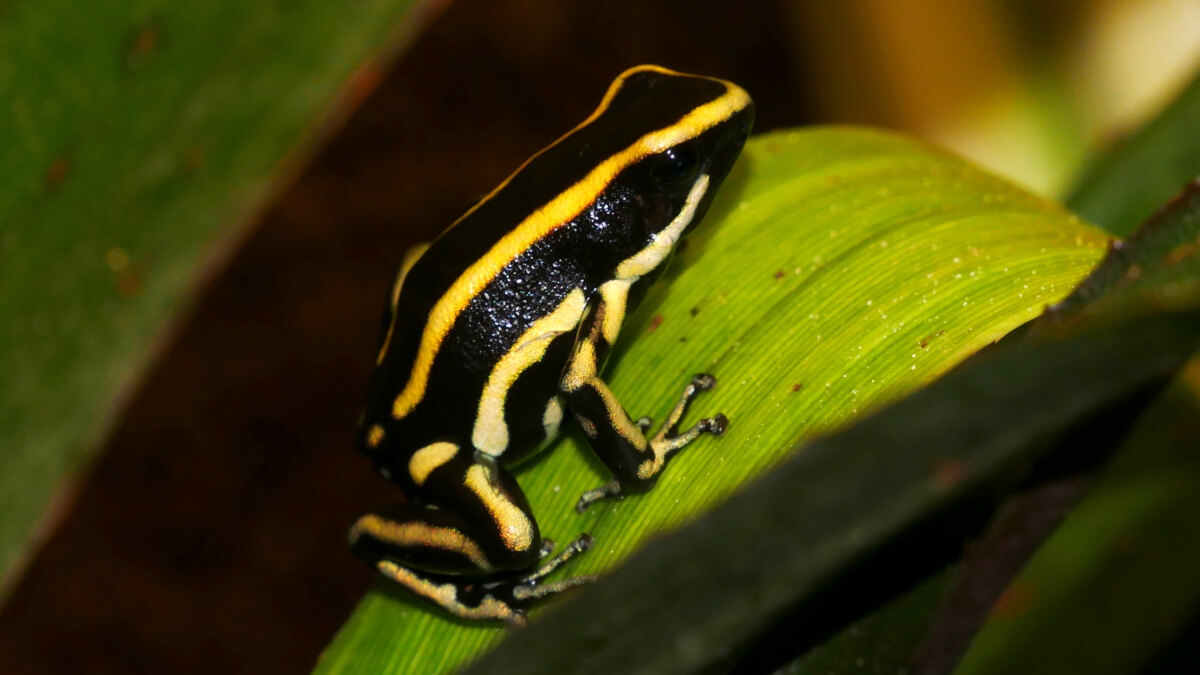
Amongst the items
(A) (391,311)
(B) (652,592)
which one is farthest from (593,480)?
(B) (652,592)

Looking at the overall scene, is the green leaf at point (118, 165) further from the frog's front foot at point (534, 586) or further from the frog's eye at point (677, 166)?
the frog's front foot at point (534, 586)

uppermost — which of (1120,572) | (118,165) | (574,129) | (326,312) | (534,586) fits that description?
(118,165)

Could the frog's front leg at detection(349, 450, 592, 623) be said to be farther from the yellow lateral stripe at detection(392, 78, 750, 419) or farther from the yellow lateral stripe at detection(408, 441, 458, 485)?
the yellow lateral stripe at detection(392, 78, 750, 419)

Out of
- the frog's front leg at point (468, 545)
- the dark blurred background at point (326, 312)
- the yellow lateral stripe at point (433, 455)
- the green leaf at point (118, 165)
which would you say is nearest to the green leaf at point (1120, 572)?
the frog's front leg at point (468, 545)

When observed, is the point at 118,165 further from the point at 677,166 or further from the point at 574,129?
the point at 677,166

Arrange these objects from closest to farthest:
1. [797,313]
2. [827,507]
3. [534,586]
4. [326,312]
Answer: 1. [827,507]
2. [797,313]
3. [534,586]
4. [326,312]

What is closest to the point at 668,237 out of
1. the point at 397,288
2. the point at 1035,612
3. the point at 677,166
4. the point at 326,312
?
the point at 677,166

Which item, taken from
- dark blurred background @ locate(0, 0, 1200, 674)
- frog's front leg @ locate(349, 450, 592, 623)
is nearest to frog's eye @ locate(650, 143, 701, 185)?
frog's front leg @ locate(349, 450, 592, 623)
